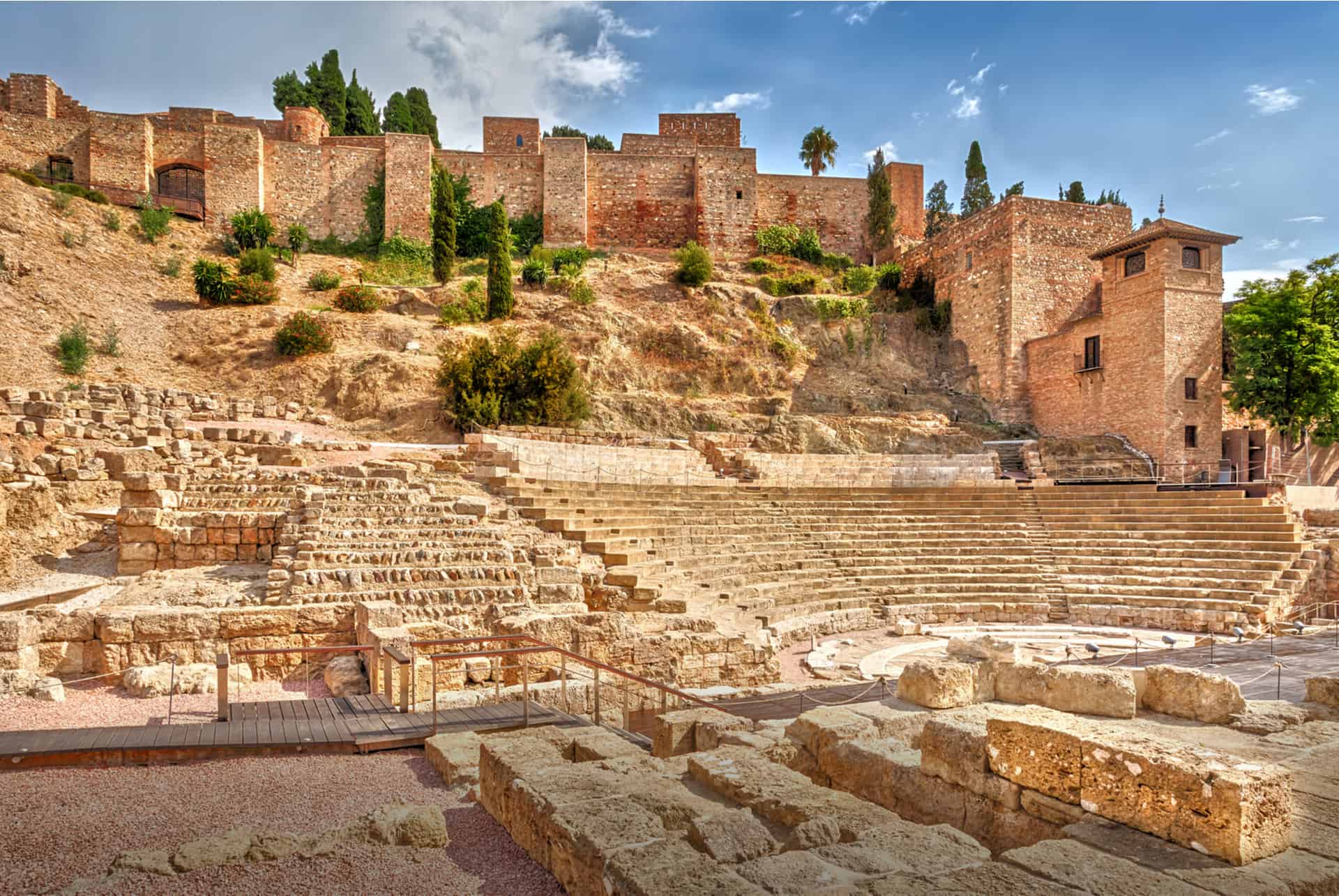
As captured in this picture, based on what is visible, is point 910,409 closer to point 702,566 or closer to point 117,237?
point 702,566

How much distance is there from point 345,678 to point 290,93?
1676 inches

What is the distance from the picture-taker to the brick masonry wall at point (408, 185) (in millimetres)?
32688

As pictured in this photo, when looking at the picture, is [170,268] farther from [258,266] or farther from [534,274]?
[534,274]

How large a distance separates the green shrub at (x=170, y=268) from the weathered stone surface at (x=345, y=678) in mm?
24774

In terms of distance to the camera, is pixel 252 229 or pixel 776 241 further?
pixel 776 241

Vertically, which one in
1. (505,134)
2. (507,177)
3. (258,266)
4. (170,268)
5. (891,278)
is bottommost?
(170,268)

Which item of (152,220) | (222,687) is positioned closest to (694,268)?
(152,220)

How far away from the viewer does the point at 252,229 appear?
97.8 ft

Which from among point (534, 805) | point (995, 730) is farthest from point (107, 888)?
point (995, 730)

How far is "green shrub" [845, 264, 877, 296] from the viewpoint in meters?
32.1

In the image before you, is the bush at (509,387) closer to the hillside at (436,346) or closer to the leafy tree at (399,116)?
the hillside at (436,346)

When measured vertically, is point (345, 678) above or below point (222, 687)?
below

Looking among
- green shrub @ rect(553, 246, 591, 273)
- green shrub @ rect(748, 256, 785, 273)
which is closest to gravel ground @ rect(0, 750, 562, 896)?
green shrub @ rect(553, 246, 591, 273)

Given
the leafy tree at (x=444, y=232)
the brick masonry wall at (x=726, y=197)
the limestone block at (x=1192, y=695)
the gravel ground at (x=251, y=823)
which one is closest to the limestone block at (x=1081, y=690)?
the limestone block at (x=1192, y=695)
